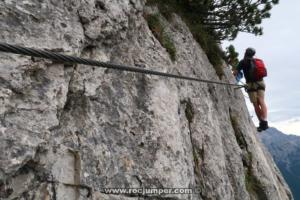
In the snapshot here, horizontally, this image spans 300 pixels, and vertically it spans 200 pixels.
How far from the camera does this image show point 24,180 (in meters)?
4.61

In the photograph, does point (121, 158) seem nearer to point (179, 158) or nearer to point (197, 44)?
point (179, 158)

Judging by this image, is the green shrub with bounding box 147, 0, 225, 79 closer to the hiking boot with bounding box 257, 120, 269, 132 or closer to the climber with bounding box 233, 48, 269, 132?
the climber with bounding box 233, 48, 269, 132

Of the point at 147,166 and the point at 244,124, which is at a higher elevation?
the point at 244,124

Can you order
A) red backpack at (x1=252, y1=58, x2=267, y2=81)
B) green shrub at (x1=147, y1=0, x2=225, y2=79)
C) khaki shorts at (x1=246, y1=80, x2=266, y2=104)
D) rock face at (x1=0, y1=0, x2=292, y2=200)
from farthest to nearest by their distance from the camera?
1. khaki shorts at (x1=246, y1=80, x2=266, y2=104)
2. red backpack at (x1=252, y1=58, x2=267, y2=81)
3. green shrub at (x1=147, y1=0, x2=225, y2=79)
4. rock face at (x1=0, y1=0, x2=292, y2=200)

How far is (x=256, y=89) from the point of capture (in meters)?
13.4

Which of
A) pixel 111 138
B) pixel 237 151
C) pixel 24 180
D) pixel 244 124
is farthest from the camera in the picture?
pixel 244 124

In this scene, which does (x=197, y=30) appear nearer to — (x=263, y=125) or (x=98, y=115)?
(x=263, y=125)

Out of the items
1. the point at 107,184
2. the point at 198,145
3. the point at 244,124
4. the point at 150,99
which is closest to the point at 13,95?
the point at 107,184

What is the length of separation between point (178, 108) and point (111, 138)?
250 cm

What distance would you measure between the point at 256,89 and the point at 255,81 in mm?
301

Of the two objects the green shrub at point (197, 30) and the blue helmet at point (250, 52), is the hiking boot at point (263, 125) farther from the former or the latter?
the blue helmet at point (250, 52)

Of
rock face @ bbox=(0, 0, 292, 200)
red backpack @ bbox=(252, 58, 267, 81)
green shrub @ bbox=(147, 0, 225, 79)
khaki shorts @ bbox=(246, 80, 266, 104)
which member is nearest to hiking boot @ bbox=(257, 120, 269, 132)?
khaki shorts @ bbox=(246, 80, 266, 104)

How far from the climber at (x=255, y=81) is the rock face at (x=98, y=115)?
3.37 metres

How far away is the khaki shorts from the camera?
13.3m
